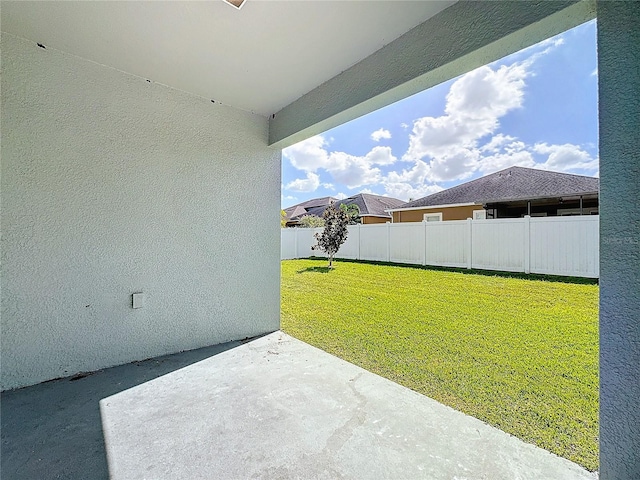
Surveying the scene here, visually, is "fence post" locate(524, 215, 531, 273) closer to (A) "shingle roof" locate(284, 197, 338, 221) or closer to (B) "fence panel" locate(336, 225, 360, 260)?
(B) "fence panel" locate(336, 225, 360, 260)

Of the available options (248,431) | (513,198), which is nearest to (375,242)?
(513,198)

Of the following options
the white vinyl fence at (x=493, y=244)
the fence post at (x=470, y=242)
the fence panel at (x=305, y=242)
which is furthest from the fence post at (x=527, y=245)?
the fence panel at (x=305, y=242)

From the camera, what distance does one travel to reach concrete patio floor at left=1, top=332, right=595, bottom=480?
Answer: 161 cm

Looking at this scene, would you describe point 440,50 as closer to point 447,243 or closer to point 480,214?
point 447,243

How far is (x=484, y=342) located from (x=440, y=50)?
3.27 meters

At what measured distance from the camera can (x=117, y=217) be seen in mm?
2902

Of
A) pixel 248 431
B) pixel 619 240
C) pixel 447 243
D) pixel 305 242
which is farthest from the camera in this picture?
pixel 305 242

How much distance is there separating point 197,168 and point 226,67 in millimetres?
1191

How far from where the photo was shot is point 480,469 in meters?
1.60

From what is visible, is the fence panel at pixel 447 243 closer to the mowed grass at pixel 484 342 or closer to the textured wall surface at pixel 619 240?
the mowed grass at pixel 484 342

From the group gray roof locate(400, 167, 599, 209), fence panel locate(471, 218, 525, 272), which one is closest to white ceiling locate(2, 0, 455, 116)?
fence panel locate(471, 218, 525, 272)

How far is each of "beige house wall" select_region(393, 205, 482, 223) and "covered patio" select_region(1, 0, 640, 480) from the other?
447 inches

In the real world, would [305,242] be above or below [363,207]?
below

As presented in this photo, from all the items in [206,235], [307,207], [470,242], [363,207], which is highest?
[307,207]
